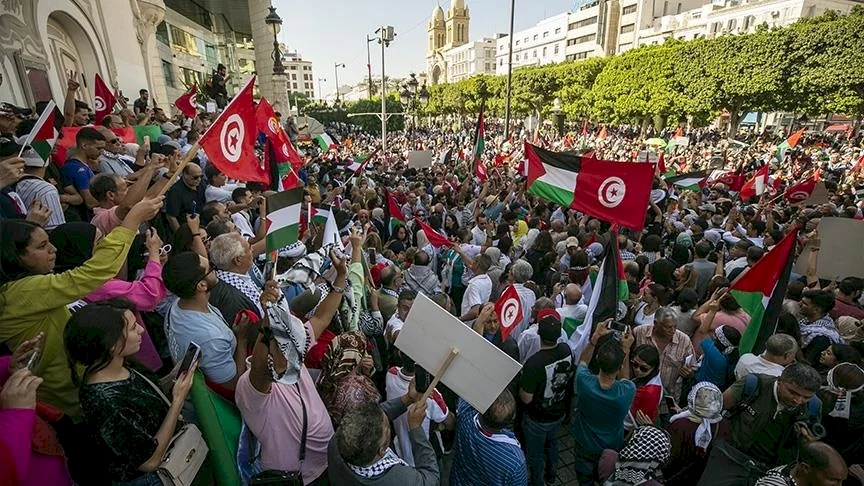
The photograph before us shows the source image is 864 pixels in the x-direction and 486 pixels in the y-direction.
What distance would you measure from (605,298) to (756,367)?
117cm

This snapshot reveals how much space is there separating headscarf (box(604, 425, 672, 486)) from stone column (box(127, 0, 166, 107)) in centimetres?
1622

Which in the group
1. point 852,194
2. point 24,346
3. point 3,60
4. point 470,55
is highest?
point 470,55

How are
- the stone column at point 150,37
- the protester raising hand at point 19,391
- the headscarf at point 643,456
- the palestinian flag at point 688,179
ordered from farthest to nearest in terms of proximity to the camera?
the stone column at point 150,37, the palestinian flag at point 688,179, the headscarf at point 643,456, the protester raising hand at point 19,391

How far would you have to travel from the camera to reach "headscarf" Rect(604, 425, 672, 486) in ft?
8.80

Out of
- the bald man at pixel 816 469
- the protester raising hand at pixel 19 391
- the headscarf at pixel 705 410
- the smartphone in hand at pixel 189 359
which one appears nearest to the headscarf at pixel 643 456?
the headscarf at pixel 705 410

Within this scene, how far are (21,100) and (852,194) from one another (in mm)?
18209

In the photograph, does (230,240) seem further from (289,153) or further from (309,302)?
(289,153)

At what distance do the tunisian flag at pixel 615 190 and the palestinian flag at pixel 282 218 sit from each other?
360 cm

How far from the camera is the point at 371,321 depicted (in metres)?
4.04

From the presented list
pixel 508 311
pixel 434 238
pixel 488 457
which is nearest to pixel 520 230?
pixel 434 238

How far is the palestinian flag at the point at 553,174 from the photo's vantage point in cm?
620

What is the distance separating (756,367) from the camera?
3.30 meters

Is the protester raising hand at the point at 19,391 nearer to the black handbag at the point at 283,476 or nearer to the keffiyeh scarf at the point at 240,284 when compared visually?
the black handbag at the point at 283,476

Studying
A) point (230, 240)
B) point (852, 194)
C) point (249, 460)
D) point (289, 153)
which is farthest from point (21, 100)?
point (852, 194)
